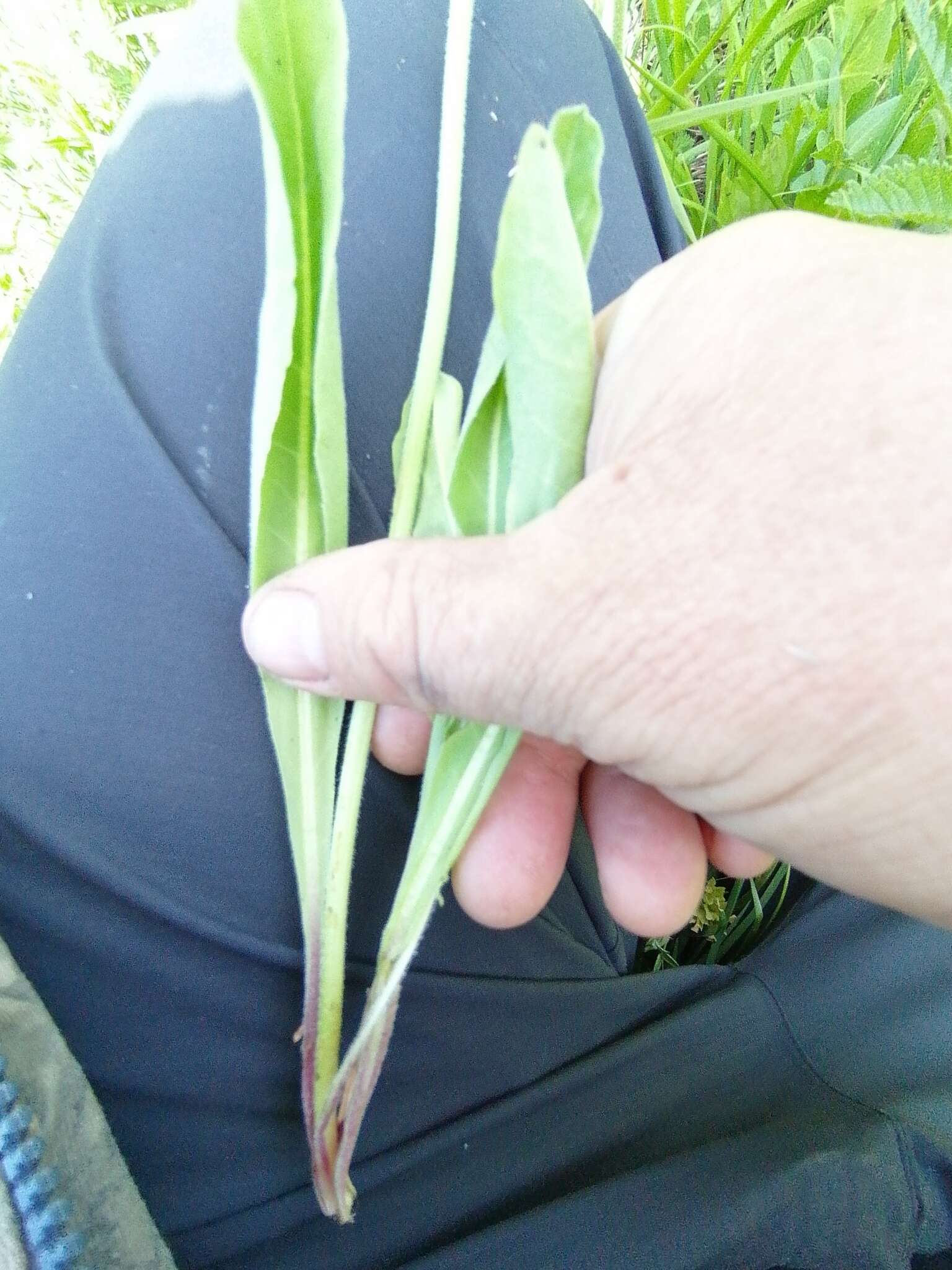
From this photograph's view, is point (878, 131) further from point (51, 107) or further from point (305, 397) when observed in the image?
point (51, 107)

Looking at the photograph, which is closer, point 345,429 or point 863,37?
point 345,429

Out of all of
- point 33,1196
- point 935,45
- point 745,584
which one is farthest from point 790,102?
point 33,1196

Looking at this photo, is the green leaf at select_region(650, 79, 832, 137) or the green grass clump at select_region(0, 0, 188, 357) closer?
the green leaf at select_region(650, 79, 832, 137)

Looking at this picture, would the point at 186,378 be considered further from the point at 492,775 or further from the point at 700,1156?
the point at 700,1156

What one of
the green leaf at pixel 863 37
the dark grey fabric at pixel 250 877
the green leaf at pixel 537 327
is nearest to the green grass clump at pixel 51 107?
the dark grey fabric at pixel 250 877

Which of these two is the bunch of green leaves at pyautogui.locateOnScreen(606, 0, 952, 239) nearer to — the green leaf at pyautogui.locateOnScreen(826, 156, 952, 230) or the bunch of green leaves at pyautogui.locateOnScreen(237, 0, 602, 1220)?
the green leaf at pyautogui.locateOnScreen(826, 156, 952, 230)

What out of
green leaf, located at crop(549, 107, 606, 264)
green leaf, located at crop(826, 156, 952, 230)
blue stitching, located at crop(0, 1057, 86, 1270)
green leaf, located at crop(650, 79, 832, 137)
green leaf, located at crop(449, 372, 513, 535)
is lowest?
blue stitching, located at crop(0, 1057, 86, 1270)

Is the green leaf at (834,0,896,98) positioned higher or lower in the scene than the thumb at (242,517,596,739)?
higher

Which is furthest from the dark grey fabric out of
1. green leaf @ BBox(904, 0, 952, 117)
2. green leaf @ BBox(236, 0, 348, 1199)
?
green leaf @ BBox(904, 0, 952, 117)
